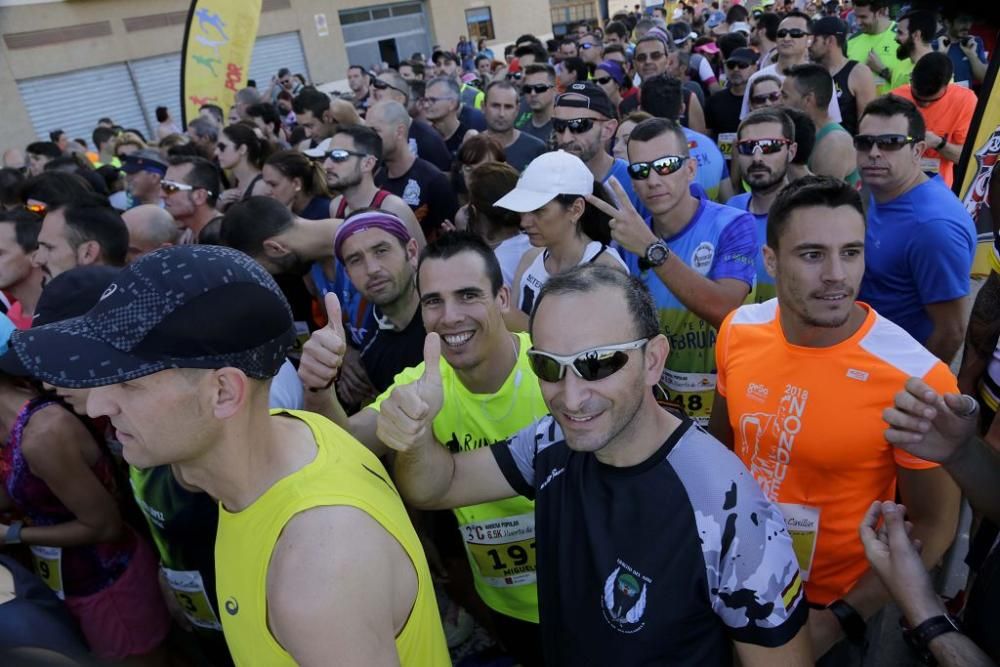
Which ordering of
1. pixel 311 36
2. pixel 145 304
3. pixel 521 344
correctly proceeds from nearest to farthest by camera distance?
pixel 145 304
pixel 521 344
pixel 311 36

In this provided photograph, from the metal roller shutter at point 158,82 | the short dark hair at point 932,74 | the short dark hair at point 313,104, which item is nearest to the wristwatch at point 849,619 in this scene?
the short dark hair at point 932,74

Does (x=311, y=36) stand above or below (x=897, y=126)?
above

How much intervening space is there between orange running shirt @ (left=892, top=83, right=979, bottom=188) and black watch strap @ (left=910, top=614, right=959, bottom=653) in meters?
4.79

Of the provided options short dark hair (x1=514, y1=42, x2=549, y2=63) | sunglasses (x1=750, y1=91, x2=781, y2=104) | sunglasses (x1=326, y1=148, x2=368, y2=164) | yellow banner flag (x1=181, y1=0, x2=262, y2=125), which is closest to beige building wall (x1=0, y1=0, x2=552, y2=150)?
yellow banner flag (x1=181, y1=0, x2=262, y2=125)

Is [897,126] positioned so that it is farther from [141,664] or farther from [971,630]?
[141,664]

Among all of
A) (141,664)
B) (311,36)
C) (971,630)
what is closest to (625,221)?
(971,630)

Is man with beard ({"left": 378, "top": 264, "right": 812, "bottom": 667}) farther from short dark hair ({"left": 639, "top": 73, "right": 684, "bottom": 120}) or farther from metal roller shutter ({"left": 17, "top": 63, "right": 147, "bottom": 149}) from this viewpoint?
metal roller shutter ({"left": 17, "top": 63, "right": 147, "bottom": 149})

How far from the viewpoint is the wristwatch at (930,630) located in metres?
1.61

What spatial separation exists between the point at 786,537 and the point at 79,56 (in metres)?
24.1

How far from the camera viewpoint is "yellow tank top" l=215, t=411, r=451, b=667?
56.2 inches

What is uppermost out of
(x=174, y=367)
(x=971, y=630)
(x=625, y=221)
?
(x=174, y=367)

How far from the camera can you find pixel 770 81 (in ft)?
19.1

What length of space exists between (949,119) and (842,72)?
1.20 meters

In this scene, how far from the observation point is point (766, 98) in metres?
5.84
